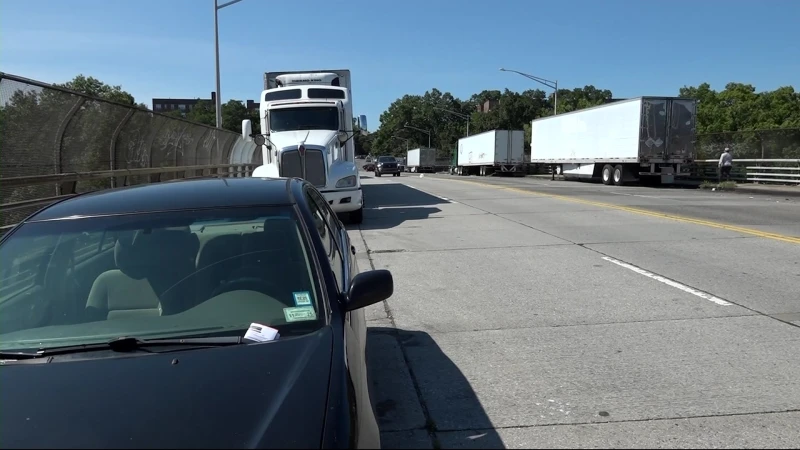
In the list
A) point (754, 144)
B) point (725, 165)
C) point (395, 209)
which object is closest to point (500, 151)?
point (754, 144)

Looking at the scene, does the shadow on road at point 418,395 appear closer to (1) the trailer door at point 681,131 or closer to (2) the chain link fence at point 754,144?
(1) the trailer door at point 681,131

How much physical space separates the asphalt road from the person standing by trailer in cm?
1893

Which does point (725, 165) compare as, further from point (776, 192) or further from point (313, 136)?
point (313, 136)

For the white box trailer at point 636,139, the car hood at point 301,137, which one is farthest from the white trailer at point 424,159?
the car hood at point 301,137

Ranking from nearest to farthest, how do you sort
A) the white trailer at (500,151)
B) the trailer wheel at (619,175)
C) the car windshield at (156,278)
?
the car windshield at (156,278)
the trailer wheel at (619,175)
the white trailer at (500,151)

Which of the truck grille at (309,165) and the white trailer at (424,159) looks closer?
the truck grille at (309,165)

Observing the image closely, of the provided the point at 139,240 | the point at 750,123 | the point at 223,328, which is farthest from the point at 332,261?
the point at 750,123

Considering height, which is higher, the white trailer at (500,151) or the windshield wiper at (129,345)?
the white trailer at (500,151)

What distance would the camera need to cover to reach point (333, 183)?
45.5 ft

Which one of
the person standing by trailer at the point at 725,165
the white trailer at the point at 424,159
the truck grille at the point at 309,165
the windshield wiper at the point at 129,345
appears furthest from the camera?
the white trailer at the point at 424,159

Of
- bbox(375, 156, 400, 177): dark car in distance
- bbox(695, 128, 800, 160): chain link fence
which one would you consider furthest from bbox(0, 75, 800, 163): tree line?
bbox(375, 156, 400, 177): dark car in distance

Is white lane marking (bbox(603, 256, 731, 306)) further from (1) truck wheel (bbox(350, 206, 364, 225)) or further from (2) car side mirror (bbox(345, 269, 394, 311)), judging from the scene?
(1) truck wheel (bbox(350, 206, 364, 225))

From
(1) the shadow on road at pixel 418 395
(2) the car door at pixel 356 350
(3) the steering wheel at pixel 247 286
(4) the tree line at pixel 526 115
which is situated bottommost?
(1) the shadow on road at pixel 418 395

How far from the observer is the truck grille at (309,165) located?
13930mm
